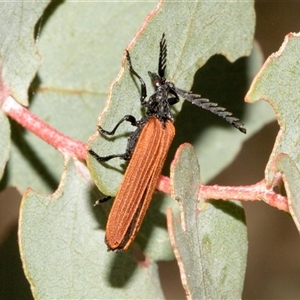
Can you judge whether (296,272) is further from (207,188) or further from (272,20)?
(207,188)

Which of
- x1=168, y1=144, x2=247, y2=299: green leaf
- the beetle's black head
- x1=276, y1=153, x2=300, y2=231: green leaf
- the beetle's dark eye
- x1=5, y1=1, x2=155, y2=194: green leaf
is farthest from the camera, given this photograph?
x1=5, y1=1, x2=155, y2=194: green leaf

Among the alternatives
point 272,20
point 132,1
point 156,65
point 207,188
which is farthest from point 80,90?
point 272,20

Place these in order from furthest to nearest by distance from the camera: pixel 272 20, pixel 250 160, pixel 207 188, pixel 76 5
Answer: pixel 250 160 < pixel 272 20 < pixel 76 5 < pixel 207 188

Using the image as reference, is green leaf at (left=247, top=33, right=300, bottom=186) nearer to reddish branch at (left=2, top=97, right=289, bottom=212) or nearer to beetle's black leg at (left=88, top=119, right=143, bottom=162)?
reddish branch at (left=2, top=97, right=289, bottom=212)

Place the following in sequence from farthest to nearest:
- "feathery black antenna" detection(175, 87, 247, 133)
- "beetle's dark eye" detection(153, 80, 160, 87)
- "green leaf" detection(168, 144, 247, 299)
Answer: "feathery black antenna" detection(175, 87, 247, 133) → "beetle's dark eye" detection(153, 80, 160, 87) → "green leaf" detection(168, 144, 247, 299)

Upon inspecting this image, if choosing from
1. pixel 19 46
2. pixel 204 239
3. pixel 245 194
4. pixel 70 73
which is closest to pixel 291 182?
pixel 245 194

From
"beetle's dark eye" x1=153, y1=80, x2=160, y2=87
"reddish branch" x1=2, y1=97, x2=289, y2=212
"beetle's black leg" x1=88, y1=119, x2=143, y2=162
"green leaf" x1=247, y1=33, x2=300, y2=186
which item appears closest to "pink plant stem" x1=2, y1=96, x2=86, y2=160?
"reddish branch" x1=2, y1=97, x2=289, y2=212
